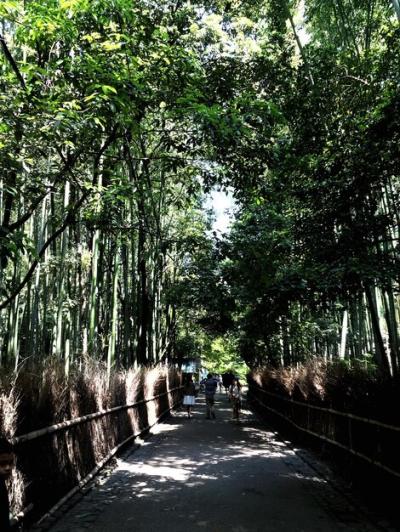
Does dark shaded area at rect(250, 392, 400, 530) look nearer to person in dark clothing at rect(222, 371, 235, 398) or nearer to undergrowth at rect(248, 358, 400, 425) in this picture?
undergrowth at rect(248, 358, 400, 425)

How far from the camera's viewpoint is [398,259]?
6.41m

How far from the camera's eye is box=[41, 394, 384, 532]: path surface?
13.3ft

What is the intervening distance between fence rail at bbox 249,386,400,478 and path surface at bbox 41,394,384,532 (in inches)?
19.7

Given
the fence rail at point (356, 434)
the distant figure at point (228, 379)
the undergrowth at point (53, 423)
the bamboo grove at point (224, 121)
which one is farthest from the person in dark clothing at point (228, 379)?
the undergrowth at point (53, 423)

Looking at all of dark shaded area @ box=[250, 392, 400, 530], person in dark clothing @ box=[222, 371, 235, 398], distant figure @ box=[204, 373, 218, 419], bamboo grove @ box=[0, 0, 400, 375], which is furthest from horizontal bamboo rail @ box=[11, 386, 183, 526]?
person in dark clothing @ box=[222, 371, 235, 398]

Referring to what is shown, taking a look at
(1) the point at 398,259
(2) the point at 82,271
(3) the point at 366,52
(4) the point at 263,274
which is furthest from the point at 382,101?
(2) the point at 82,271

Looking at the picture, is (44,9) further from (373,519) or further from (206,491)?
(373,519)

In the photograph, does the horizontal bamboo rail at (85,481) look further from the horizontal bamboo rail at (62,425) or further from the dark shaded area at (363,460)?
the dark shaded area at (363,460)

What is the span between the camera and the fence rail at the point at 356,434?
436cm

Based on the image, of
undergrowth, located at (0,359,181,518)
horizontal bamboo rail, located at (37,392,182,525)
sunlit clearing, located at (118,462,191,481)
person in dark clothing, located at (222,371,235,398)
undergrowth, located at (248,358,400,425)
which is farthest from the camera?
person in dark clothing, located at (222,371,235,398)

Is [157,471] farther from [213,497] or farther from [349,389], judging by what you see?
[349,389]

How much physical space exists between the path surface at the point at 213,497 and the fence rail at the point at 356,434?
50cm

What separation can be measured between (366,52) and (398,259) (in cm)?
275

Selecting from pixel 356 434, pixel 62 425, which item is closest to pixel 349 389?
pixel 356 434
